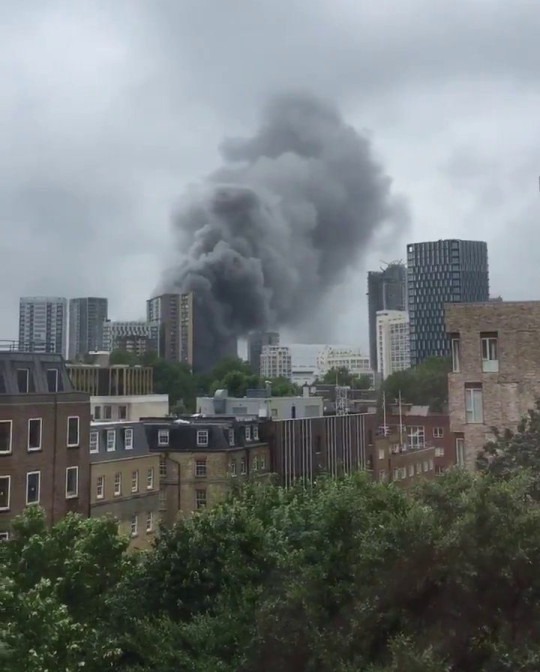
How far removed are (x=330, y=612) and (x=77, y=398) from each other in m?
16.7

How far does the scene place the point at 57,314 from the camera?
44469 mm

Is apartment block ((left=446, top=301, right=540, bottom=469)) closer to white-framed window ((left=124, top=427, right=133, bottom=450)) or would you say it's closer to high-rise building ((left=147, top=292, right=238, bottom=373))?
white-framed window ((left=124, top=427, right=133, bottom=450))

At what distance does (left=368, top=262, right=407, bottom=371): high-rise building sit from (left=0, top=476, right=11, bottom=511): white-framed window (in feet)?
266

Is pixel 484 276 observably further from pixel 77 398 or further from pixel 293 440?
pixel 77 398

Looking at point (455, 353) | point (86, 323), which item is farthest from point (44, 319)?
point (455, 353)

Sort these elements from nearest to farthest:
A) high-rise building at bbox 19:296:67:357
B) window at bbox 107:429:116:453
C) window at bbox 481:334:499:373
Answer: window at bbox 481:334:499:373 → window at bbox 107:429:116:453 → high-rise building at bbox 19:296:67:357

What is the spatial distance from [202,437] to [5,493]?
8.39m

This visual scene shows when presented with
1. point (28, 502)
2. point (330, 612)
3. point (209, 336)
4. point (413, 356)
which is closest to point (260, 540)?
point (330, 612)

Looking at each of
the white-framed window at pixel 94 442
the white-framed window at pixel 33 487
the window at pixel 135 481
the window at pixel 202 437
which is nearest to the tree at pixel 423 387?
the window at pixel 202 437

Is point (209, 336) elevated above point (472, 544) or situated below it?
above

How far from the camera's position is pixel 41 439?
21391mm

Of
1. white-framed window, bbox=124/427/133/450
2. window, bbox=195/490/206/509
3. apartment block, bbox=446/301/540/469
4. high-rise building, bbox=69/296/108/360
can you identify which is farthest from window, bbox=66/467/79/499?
high-rise building, bbox=69/296/108/360

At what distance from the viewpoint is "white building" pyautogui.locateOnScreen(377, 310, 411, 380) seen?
89938 millimetres

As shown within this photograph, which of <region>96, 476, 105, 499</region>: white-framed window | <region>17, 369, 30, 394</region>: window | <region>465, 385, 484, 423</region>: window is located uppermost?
<region>17, 369, 30, 394</region>: window
